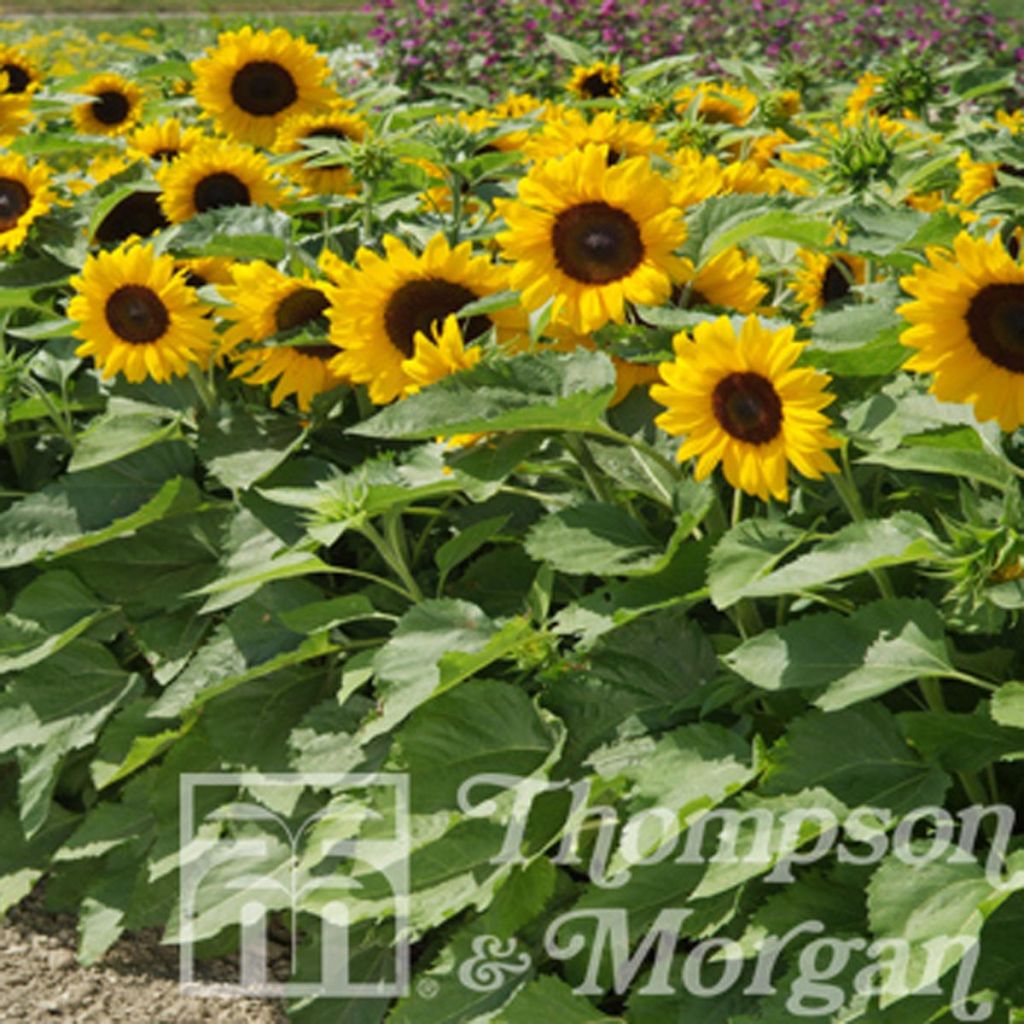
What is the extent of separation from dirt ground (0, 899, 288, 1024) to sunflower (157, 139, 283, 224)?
133 centimetres

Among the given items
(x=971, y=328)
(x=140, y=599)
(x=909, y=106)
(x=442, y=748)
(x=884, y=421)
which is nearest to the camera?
(x=971, y=328)

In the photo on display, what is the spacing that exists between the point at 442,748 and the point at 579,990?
39 cm

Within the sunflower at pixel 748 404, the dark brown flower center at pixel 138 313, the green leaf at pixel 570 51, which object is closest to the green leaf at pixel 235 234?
the dark brown flower center at pixel 138 313

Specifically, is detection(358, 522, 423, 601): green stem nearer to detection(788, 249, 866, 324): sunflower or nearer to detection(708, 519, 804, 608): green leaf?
detection(708, 519, 804, 608): green leaf

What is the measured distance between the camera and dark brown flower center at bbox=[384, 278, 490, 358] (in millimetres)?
2389

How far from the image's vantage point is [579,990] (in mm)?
2277

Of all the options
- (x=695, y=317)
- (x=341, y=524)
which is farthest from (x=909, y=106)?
(x=341, y=524)

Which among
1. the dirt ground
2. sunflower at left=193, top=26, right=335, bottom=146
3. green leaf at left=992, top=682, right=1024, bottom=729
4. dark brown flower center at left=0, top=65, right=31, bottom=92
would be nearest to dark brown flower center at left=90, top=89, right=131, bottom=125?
dark brown flower center at left=0, top=65, right=31, bottom=92

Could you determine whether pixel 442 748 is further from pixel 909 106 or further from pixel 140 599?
pixel 909 106

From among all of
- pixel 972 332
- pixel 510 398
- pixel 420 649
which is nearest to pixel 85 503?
pixel 420 649

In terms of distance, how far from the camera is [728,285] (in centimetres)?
239

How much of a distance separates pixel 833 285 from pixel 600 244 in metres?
0.64

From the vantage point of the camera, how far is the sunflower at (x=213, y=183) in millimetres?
3000

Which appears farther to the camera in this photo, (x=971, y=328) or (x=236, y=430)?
A: (x=236, y=430)
